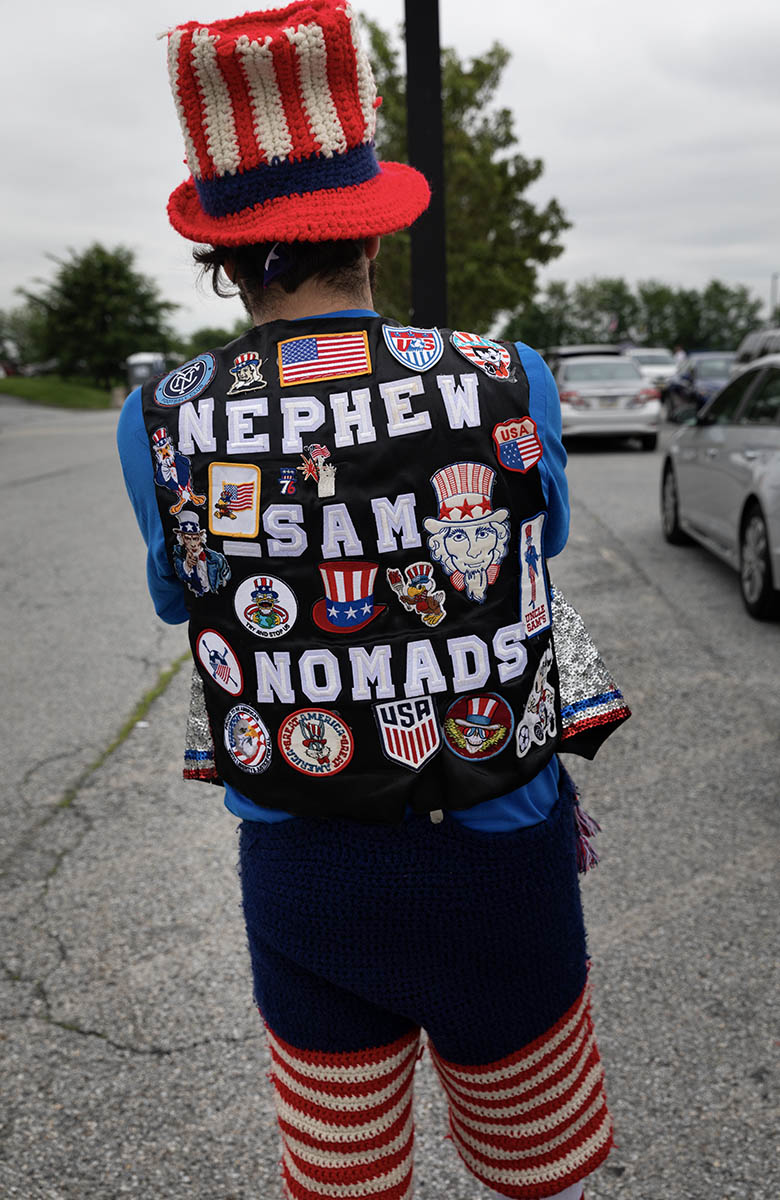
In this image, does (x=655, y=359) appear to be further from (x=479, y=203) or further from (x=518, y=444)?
(x=518, y=444)

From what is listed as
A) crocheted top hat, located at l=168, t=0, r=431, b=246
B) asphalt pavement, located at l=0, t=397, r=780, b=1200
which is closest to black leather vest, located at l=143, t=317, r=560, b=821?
crocheted top hat, located at l=168, t=0, r=431, b=246

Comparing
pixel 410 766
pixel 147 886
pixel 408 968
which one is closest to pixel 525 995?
pixel 408 968

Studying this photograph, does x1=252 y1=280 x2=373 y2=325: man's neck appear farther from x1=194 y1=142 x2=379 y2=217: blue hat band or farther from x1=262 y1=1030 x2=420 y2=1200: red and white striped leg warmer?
x1=262 y1=1030 x2=420 y2=1200: red and white striped leg warmer

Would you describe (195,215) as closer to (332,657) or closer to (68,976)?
(332,657)

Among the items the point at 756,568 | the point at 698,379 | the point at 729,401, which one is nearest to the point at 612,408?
the point at 698,379

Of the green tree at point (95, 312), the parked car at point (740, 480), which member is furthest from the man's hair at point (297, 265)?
the green tree at point (95, 312)

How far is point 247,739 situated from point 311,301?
0.57m

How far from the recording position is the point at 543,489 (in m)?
1.40

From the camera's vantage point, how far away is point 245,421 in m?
1.35

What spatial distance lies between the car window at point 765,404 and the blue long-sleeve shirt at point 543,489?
5.87m

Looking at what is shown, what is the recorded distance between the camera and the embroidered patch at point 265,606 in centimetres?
134

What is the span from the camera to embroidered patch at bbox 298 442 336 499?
131 cm

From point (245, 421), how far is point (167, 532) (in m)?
0.19

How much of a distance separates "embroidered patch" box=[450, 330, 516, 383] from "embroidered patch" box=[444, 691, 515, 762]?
40 cm
